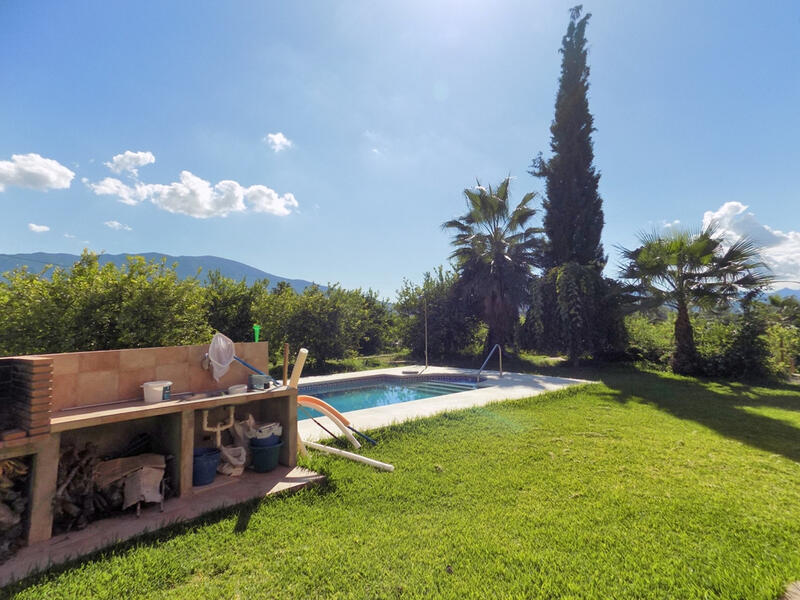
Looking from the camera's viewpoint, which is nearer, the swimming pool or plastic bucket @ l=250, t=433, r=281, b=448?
plastic bucket @ l=250, t=433, r=281, b=448

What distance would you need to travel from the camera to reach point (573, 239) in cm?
1641

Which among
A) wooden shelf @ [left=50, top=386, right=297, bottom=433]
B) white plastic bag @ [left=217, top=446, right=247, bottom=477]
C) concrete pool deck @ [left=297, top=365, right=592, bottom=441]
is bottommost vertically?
concrete pool deck @ [left=297, top=365, right=592, bottom=441]

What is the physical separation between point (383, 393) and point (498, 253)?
8.11 meters

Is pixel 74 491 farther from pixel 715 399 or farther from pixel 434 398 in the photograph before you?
pixel 715 399

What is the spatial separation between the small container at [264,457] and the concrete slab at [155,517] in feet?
0.21

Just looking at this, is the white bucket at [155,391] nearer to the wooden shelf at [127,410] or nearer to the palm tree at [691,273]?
the wooden shelf at [127,410]

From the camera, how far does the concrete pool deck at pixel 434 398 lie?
628 cm

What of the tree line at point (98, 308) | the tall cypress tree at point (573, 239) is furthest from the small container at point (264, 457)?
the tall cypress tree at point (573, 239)

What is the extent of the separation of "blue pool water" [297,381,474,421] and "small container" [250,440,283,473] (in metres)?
5.95

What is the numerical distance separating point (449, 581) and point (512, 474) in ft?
6.57

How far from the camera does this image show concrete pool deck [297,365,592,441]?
6.28m

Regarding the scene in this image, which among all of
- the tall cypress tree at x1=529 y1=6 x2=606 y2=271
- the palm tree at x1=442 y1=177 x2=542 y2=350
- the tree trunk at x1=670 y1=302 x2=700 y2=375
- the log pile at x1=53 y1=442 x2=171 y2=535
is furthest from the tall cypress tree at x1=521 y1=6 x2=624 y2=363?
the log pile at x1=53 y1=442 x2=171 y2=535

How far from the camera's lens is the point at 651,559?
8.13ft

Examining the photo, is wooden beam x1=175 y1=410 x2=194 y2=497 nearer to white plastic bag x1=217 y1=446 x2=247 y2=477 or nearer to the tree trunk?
white plastic bag x1=217 y1=446 x2=247 y2=477
